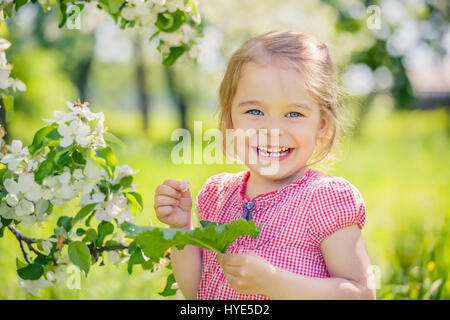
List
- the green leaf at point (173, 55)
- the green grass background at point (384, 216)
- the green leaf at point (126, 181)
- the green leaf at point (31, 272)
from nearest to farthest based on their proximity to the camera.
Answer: the green leaf at point (126, 181) < the green leaf at point (31, 272) < the green leaf at point (173, 55) < the green grass background at point (384, 216)

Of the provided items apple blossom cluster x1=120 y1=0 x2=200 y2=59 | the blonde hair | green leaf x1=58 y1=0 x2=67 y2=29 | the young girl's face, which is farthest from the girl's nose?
green leaf x1=58 y1=0 x2=67 y2=29

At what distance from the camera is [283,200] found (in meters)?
1.58

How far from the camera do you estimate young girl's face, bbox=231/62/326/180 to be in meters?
1.56

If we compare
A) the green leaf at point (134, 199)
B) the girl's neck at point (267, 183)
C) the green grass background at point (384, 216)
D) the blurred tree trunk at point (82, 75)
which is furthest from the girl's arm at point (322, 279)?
the blurred tree trunk at point (82, 75)

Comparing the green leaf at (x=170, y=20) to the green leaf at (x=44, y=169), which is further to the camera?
the green leaf at (x=170, y=20)

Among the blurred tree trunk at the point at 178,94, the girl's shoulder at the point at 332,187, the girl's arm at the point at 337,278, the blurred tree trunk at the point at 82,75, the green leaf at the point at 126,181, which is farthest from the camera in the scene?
the blurred tree trunk at the point at 82,75

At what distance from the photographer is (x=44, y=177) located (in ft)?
5.01

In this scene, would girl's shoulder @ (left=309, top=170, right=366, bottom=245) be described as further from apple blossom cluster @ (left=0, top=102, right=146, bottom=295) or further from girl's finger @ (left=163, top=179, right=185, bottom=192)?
apple blossom cluster @ (left=0, top=102, right=146, bottom=295)

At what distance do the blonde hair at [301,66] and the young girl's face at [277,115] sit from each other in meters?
0.03

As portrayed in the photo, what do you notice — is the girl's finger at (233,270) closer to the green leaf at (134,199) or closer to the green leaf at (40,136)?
the green leaf at (134,199)

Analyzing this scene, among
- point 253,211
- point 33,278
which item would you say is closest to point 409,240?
point 253,211

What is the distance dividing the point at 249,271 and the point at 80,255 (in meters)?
0.54

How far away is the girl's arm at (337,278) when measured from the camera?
4.61ft

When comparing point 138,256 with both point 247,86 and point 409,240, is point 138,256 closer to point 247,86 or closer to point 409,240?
point 247,86
